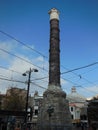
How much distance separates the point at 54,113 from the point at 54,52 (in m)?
8.06

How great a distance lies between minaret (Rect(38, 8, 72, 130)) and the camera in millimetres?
22953

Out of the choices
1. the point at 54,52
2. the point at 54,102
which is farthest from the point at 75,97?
the point at 54,102

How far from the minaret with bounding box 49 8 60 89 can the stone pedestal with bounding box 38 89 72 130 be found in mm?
1192

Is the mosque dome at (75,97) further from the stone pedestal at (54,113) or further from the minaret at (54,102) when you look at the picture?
the stone pedestal at (54,113)

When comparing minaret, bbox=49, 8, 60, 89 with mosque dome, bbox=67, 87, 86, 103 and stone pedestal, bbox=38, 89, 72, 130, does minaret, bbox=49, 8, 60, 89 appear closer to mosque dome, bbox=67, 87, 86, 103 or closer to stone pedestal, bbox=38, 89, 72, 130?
stone pedestal, bbox=38, 89, 72, 130

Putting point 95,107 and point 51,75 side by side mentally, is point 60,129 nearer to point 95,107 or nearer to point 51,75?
point 51,75

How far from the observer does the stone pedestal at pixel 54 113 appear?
2280 centimetres

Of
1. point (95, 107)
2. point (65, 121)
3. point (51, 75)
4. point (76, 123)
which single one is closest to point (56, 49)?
point (51, 75)

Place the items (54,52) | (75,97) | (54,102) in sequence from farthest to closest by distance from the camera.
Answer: (75,97) → (54,52) → (54,102)

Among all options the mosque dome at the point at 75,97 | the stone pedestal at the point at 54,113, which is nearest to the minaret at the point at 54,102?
Answer: the stone pedestal at the point at 54,113

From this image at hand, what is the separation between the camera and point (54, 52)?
26.8 metres

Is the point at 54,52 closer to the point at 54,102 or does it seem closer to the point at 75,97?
the point at 54,102

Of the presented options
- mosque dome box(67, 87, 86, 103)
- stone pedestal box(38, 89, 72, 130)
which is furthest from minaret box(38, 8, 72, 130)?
mosque dome box(67, 87, 86, 103)

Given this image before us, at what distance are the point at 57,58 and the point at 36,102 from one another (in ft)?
65.5
